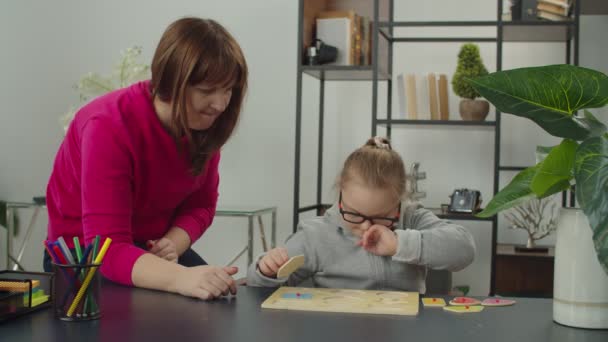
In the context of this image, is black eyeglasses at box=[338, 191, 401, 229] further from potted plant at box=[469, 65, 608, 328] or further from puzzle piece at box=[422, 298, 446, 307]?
potted plant at box=[469, 65, 608, 328]

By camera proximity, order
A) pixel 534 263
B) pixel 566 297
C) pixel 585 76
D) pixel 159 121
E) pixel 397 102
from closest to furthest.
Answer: pixel 585 76 → pixel 566 297 → pixel 159 121 → pixel 534 263 → pixel 397 102

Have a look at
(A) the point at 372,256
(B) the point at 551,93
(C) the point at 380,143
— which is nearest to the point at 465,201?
(C) the point at 380,143

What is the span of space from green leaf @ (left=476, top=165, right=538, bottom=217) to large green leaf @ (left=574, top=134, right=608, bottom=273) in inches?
6.3

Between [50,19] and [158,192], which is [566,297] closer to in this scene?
[158,192]

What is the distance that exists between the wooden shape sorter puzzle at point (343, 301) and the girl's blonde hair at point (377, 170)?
376mm

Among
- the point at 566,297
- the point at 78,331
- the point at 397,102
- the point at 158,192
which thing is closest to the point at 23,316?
the point at 78,331

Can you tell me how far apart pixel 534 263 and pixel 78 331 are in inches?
96.0

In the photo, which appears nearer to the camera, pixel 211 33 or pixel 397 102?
pixel 211 33

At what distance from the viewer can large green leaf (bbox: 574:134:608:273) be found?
890mm

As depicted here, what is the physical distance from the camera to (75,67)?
4008mm

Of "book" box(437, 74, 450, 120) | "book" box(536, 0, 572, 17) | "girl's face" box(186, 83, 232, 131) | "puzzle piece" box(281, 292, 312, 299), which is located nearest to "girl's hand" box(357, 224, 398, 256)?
"puzzle piece" box(281, 292, 312, 299)

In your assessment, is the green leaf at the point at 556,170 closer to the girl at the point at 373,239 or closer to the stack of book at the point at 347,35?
the girl at the point at 373,239

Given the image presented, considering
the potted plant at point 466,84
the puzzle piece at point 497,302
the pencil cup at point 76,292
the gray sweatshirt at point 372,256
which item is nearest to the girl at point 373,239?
the gray sweatshirt at point 372,256

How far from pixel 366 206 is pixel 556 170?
2.14 ft
